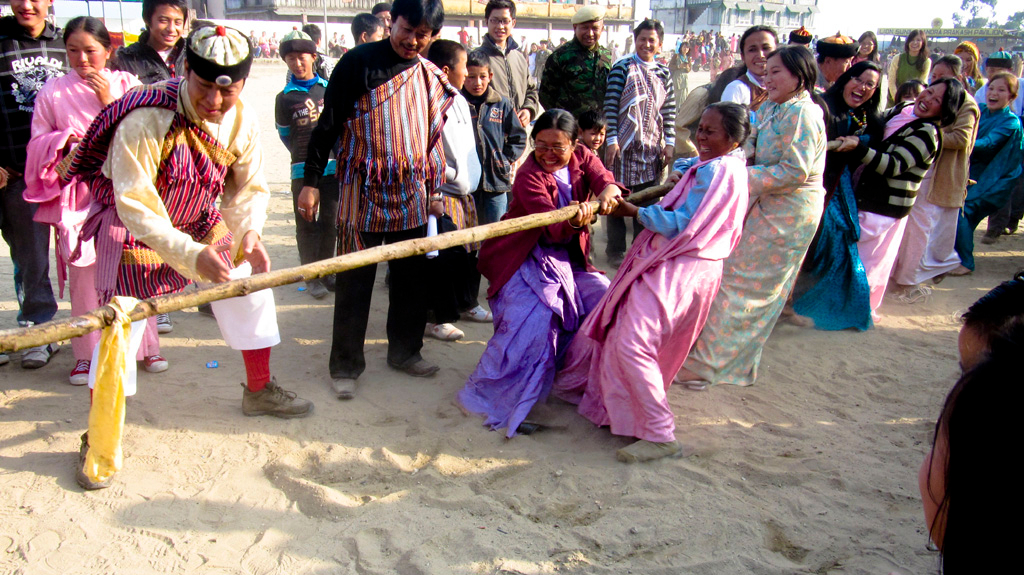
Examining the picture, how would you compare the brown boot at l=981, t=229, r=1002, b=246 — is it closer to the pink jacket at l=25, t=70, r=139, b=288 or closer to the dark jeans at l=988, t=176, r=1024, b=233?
the dark jeans at l=988, t=176, r=1024, b=233

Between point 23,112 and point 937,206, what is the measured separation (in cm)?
624

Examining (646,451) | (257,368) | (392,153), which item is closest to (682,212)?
(646,451)

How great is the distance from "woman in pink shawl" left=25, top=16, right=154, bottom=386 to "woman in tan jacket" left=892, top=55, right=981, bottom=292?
5475 millimetres

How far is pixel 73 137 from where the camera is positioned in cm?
365

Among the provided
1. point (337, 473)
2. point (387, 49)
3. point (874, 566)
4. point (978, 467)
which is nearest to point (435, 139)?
Result: point (387, 49)

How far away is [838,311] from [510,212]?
2587mm

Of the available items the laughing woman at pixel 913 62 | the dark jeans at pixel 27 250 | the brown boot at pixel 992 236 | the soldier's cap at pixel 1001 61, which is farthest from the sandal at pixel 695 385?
the laughing woman at pixel 913 62

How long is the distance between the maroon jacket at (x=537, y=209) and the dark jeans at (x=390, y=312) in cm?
40

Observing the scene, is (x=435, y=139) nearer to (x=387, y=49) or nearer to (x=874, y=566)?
(x=387, y=49)

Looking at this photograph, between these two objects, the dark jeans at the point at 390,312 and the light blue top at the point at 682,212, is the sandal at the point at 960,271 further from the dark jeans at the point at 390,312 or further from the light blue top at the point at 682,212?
the dark jeans at the point at 390,312

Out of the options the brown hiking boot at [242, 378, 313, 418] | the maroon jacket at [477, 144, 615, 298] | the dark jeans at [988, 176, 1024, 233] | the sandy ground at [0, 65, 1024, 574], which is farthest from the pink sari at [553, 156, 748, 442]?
the dark jeans at [988, 176, 1024, 233]

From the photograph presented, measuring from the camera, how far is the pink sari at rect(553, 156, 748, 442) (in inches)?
125

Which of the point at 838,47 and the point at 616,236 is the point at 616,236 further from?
the point at 838,47

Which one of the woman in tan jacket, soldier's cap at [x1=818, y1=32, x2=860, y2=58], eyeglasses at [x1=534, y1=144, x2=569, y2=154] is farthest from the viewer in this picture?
the woman in tan jacket
